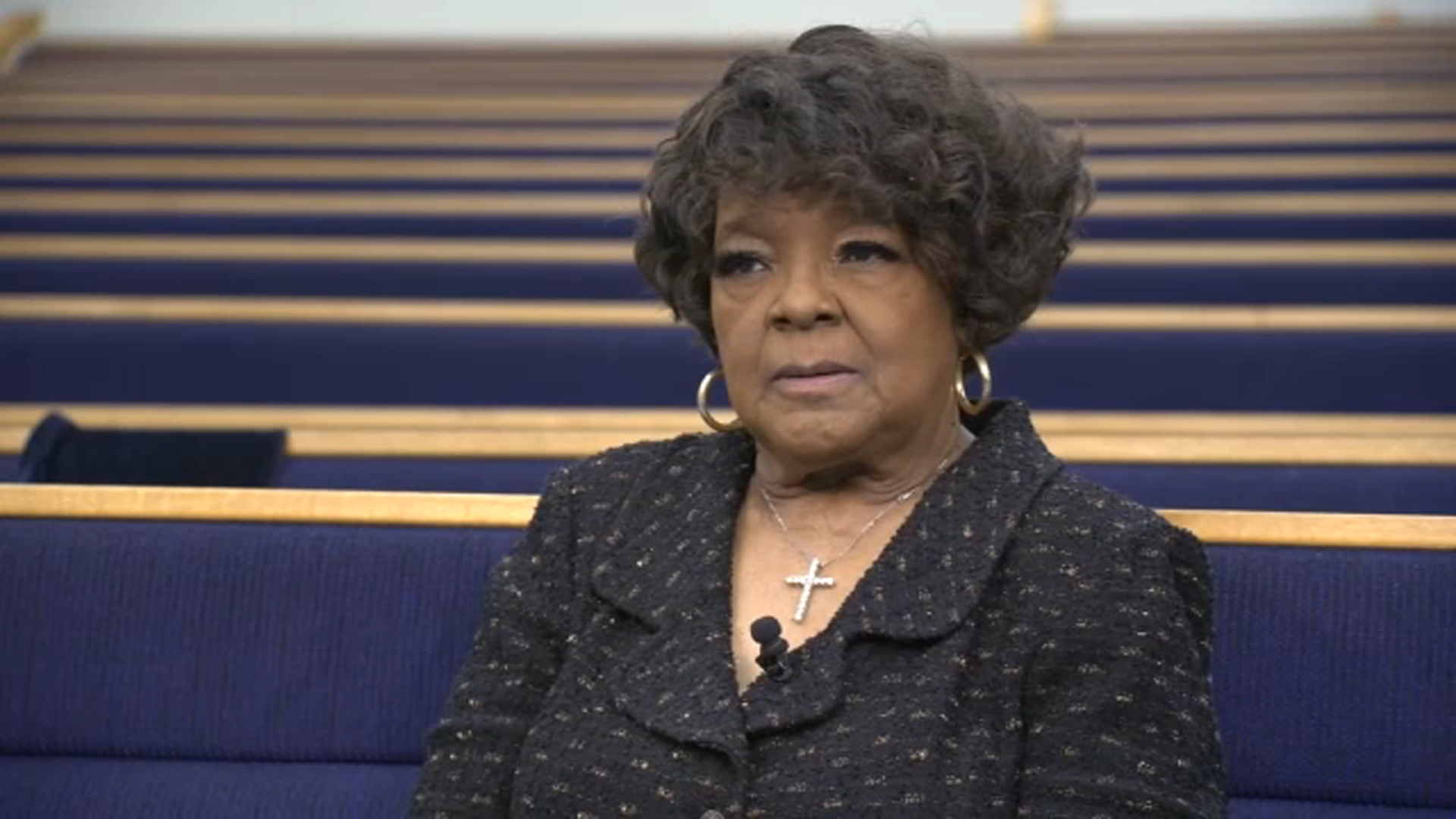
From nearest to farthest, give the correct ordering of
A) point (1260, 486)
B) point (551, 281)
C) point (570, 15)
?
point (1260, 486) < point (551, 281) < point (570, 15)

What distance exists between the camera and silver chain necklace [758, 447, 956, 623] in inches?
41.6

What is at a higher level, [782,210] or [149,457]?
[782,210]

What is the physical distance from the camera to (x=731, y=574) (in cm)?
108

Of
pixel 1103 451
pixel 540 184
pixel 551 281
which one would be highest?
pixel 540 184

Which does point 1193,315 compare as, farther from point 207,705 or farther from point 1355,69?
point 1355,69

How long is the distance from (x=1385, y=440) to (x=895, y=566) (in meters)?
0.49

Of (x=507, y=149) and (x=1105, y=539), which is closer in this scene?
(x=1105, y=539)

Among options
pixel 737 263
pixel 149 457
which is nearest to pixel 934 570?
pixel 737 263

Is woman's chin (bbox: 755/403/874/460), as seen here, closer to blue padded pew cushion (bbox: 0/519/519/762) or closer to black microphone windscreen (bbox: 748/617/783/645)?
black microphone windscreen (bbox: 748/617/783/645)

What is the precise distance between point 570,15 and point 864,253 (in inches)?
133

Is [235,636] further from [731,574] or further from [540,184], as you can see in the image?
[540,184]

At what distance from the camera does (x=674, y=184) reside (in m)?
1.10

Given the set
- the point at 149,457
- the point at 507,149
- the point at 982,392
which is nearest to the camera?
the point at 982,392

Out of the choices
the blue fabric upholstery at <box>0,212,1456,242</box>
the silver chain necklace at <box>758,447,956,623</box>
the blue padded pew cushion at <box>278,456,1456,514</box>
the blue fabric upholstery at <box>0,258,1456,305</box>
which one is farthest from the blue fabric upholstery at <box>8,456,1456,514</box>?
the blue fabric upholstery at <box>0,212,1456,242</box>
